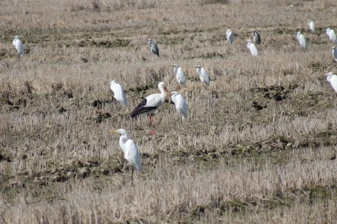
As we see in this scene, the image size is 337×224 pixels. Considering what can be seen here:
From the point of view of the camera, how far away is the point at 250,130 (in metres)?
10.8

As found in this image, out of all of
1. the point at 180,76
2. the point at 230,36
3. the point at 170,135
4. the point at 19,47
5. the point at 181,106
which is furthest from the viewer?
the point at 230,36

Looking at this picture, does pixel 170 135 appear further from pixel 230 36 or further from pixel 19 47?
pixel 230 36

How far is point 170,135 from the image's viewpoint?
10.8m

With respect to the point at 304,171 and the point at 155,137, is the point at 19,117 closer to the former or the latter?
the point at 155,137

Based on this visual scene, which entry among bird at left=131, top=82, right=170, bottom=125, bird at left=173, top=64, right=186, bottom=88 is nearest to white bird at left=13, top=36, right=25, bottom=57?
bird at left=173, top=64, right=186, bottom=88

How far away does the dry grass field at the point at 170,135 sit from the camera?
6828mm

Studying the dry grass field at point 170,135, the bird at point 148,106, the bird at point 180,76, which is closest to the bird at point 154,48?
the dry grass field at point 170,135

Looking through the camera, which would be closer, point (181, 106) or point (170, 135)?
point (170, 135)

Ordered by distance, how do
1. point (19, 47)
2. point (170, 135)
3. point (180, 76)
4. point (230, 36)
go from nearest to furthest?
point (170, 135)
point (180, 76)
point (19, 47)
point (230, 36)

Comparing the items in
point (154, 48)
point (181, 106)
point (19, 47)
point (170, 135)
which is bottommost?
point (170, 135)

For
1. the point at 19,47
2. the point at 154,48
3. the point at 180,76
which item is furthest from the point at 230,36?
the point at 180,76

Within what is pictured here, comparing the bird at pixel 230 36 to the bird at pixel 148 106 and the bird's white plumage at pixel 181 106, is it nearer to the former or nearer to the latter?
the bird at pixel 148 106

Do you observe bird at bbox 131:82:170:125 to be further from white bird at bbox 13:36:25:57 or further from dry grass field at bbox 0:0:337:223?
white bird at bbox 13:36:25:57

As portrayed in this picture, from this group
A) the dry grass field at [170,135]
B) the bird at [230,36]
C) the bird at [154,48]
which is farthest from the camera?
the bird at [230,36]
